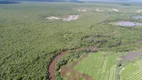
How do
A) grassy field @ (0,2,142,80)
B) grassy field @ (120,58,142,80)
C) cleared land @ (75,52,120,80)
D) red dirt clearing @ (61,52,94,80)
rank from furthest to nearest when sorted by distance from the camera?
grassy field @ (0,2,142,80)
cleared land @ (75,52,120,80)
red dirt clearing @ (61,52,94,80)
grassy field @ (120,58,142,80)

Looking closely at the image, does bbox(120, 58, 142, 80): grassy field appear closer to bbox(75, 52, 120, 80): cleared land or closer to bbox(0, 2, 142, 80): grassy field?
bbox(75, 52, 120, 80): cleared land

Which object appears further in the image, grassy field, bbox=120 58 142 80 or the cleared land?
the cleared land

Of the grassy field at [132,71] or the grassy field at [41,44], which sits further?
the grassy field at [41,44]

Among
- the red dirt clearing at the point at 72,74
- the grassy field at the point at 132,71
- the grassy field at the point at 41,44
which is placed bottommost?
the red dirt clearing at the point at 72,74

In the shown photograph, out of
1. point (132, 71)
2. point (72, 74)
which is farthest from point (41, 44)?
point (132, 71)

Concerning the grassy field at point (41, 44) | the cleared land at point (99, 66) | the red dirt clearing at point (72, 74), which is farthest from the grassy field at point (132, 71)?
the red dirt clearing at point (72, 74)

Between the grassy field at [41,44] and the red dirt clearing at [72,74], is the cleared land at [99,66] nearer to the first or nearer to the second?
the grassy field at [41,44]

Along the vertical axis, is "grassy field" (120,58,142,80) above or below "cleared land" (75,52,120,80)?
above

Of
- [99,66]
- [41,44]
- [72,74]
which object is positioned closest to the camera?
[72,74]

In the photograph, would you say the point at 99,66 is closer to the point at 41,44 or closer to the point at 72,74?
the point at 72,74

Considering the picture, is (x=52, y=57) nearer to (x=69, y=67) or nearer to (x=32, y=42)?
(x=69, y=67)

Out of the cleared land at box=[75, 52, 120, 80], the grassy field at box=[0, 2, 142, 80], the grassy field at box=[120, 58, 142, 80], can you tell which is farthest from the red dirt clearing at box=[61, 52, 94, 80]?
the grassy field at box=[120, 58, 142, 80]
